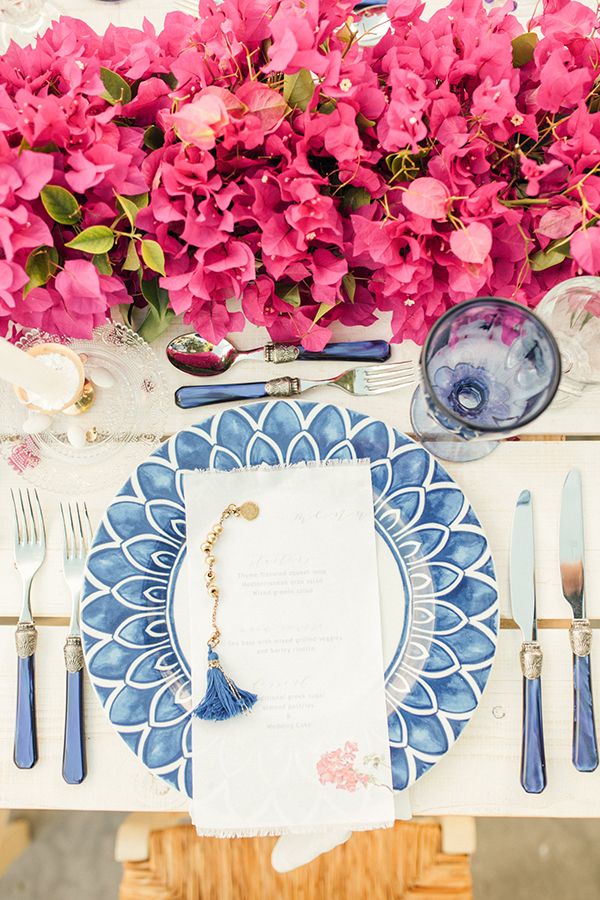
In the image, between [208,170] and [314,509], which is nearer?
[208,170]

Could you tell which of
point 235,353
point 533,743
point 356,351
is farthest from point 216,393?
point 533,743

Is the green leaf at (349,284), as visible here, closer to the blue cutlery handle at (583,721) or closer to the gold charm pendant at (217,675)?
the gold charm pendant at (217,675)

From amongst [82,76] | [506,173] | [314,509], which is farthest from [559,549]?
[82,76]

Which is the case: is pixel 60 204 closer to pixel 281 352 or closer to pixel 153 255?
pixel 153 255

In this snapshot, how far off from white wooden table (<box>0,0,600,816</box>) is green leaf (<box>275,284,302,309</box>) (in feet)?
0.34

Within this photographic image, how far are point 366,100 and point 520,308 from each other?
0.21m

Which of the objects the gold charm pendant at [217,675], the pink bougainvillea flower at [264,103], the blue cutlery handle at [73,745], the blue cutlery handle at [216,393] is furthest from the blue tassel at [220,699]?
the pink bougainvillea flower at [264,103]

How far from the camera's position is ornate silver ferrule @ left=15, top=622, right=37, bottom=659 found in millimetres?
668

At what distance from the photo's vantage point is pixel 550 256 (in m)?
0.58

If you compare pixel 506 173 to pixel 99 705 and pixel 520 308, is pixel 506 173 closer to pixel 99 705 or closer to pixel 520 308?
pixel 520 308

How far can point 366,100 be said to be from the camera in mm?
541

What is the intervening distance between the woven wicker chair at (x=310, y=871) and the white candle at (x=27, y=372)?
61cm

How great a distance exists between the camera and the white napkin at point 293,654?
0.64m

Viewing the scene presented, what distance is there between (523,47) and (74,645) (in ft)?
2.14
